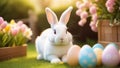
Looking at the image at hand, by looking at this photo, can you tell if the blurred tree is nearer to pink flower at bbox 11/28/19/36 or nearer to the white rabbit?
pink flower at bbox 11/28/19/36

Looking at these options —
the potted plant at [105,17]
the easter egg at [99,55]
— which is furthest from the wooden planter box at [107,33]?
the easter egg at [99,55]

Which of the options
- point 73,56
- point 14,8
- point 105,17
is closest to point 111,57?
point 73,56

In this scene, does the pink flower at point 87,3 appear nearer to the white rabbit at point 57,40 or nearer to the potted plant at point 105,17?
the potted plant at point 105,17

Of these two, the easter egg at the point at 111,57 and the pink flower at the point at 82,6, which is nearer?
the easter egg at the point at 111,57

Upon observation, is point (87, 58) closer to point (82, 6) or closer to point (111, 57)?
point (111, 57)

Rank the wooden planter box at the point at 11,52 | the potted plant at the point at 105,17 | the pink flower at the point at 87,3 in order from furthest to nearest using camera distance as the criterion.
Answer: the pink flower at the point at 87,3
the potted plant at the point at 105,17
the wooden planter box at the point at 11,52

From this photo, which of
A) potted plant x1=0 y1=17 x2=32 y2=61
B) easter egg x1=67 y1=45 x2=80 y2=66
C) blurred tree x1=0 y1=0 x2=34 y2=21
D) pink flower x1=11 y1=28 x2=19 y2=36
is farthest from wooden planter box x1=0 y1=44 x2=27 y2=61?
blurred tree x1=0 y1=0 x2=34 y2=21
